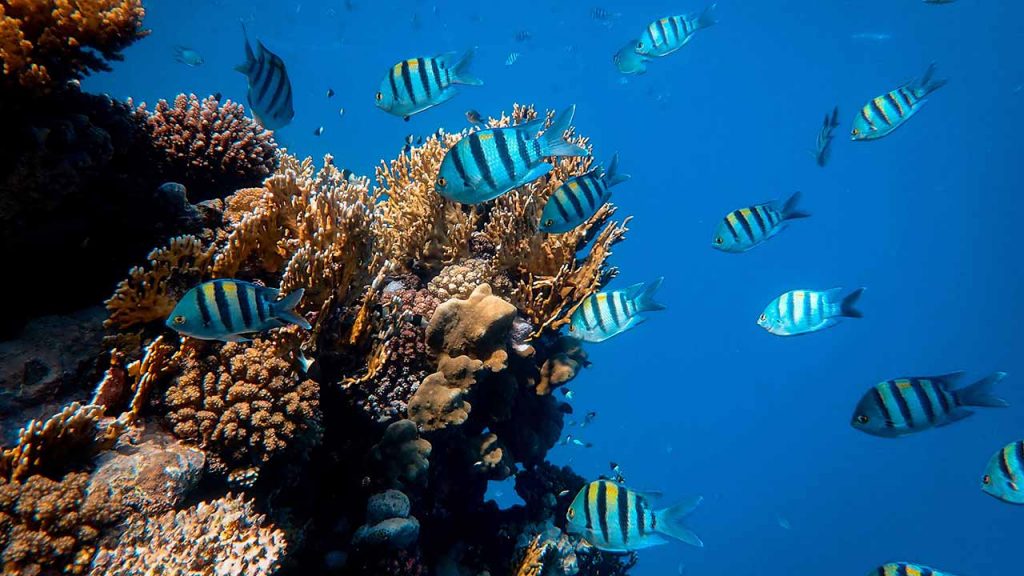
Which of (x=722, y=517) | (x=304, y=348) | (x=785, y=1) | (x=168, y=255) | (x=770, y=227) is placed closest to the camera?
(x=168, y=255)

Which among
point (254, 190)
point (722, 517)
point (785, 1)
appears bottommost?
point (722, 517)

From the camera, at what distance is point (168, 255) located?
11.0ft

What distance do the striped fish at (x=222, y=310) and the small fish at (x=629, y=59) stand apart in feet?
21.5

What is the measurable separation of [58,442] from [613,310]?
12.5ft

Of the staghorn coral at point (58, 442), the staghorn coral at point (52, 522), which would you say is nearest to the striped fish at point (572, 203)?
the staghorn coral at point (58, 442)

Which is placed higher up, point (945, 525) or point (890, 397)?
point (890, 397)

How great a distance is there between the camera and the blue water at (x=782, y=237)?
5138 centimetres

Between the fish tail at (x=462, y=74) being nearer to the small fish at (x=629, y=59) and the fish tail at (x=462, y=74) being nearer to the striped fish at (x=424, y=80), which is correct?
the striped fish at (x=424, y=80)

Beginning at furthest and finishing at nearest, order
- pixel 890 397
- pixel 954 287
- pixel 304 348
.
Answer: pixel 954 287 → pixel 890 397 → pixel 304 348

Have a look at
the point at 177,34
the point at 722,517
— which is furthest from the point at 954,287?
the point at 177,34

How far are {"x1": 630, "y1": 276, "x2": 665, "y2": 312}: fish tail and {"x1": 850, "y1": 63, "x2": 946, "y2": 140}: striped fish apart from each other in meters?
3.59

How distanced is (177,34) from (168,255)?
7880 cm

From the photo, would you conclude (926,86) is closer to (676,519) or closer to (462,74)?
(462,74)

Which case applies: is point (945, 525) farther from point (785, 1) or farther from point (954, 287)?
point (785, 1)
